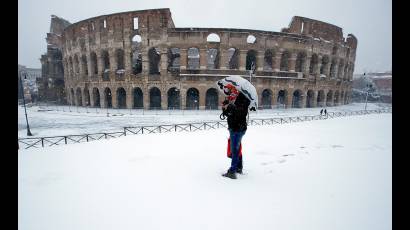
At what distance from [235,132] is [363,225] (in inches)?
77.3

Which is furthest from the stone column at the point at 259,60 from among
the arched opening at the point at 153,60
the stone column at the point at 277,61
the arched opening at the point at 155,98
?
the arched opening at the point at 155,98

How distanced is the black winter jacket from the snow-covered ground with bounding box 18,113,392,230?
926 mm

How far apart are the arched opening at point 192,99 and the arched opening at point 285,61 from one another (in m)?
12.2

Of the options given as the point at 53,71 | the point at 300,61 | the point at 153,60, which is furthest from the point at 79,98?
the point at 300,61

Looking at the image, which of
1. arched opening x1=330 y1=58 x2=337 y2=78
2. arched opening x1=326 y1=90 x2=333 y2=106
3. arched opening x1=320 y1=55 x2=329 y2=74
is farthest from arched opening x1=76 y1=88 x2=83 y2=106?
arched opening x1=330 y1=58 x2=337 y2=78

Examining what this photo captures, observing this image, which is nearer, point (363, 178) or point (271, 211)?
point (271, 211)

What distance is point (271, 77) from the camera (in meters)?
26.0

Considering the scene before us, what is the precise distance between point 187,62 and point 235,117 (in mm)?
22682

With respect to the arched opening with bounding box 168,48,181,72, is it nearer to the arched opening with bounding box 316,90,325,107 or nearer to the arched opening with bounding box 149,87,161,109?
the arched opening with bounding box 149,87,161,109

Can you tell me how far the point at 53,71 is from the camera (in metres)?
37.4

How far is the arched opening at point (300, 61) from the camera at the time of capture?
27.8m

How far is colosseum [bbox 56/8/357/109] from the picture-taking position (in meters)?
24.6
